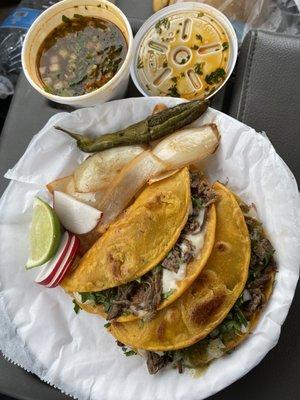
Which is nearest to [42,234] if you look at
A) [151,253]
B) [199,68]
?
[151,253]

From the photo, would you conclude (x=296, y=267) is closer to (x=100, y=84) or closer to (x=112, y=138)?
(x=112, y=138)

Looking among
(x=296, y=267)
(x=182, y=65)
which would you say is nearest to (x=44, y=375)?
(x=296, y=267)

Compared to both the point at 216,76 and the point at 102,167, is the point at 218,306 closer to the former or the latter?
the point at 102,167

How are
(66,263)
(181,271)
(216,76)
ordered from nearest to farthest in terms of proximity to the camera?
1. (181,271)
2. (66,263)
3. (216,76)

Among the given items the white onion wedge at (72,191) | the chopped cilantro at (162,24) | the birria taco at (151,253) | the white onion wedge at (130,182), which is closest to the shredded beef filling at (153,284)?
the birria taco at (151,253)

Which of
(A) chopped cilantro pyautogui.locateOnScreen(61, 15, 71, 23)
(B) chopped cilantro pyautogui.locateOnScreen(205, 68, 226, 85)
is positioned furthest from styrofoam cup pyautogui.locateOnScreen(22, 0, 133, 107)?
(B) chopped cilantro pyautogui.locateOnScreen(205, 68, 226, 85)

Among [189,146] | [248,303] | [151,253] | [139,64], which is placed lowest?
[248,303]
